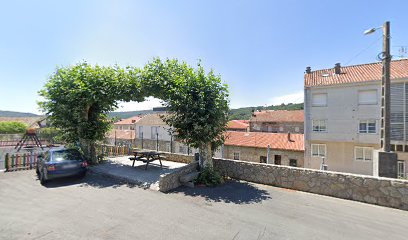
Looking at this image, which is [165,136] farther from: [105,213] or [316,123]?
[105,213]

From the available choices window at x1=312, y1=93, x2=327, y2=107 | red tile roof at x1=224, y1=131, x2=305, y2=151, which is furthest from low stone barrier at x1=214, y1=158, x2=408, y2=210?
window at x1=312, y1=93, x2=327, y2=107

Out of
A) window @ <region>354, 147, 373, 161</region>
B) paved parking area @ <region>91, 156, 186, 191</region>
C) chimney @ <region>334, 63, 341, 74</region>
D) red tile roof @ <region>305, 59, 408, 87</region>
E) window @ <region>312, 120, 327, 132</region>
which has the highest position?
chimney @ <region>334, 63, 341, 74</region>

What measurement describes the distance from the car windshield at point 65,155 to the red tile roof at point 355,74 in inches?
928

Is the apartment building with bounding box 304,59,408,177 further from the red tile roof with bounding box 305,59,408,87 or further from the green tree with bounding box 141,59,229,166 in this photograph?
the green tree with bounding box 141,59,229,166

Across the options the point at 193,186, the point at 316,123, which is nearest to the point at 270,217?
the point at 193,186

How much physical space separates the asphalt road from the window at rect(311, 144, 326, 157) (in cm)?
1875

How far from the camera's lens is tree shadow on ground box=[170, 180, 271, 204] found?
673 centimetres

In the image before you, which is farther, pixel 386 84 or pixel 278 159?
pixel 278 159

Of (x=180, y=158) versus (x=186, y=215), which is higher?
(x=180, y=158)

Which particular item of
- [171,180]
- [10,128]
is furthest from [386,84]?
[10,128]

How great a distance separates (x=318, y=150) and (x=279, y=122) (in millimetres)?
26671

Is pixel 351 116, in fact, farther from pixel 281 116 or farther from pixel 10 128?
pixel 10 128

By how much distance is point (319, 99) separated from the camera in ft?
76.9

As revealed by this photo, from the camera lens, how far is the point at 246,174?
9164mm
